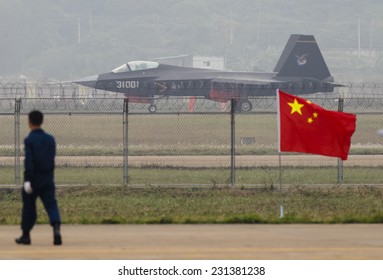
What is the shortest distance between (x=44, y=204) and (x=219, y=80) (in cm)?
5945

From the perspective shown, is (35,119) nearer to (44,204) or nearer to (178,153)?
(44,204)

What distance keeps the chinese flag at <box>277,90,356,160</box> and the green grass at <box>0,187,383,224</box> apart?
1053 mm

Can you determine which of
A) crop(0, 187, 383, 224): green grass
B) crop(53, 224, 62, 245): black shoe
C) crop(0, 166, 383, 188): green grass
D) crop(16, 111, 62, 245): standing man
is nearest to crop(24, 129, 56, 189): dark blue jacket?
crop(16, 111, 62, 245): standing man

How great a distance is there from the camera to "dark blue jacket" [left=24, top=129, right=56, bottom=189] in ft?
51.0

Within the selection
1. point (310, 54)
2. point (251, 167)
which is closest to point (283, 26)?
point (310, 54)

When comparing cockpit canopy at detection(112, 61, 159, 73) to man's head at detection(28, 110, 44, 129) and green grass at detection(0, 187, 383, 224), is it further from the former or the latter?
man's head at detection(28, 110, 44, 129)

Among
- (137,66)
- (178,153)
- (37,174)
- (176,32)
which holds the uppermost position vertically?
(176,32)

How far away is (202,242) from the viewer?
16.3 metres

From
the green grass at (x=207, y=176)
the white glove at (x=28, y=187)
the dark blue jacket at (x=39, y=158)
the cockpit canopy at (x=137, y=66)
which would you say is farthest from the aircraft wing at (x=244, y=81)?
the white glove at (x=28, y=187)

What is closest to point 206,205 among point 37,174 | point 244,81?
point 37,174

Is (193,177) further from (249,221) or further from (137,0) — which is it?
(137,0)

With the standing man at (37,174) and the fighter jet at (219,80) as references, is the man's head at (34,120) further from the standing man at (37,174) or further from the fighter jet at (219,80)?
the fighter jet at (219,80)

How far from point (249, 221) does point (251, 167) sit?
1178 centimetres

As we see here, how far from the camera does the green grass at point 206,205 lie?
1920 centimetres
